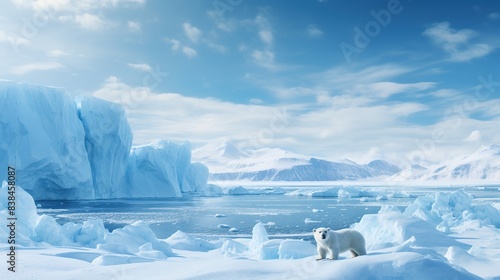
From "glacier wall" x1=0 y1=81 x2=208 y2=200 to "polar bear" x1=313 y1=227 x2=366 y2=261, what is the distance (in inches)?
1583

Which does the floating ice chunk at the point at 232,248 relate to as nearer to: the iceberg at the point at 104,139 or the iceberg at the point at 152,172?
the iceberg at the point at 104,139

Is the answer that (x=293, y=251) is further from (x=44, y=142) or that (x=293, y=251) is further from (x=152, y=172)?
(x=152, y=172)

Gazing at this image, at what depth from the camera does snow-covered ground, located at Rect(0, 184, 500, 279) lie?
5.53 m

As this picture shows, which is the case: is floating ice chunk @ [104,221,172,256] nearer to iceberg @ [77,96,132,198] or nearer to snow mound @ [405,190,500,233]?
snow mound @ [405,190,500,233]

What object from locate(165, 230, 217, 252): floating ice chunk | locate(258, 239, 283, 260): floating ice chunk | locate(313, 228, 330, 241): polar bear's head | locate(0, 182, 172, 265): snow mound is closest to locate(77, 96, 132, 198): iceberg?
locate(0, 182, 172, 265): snow mound

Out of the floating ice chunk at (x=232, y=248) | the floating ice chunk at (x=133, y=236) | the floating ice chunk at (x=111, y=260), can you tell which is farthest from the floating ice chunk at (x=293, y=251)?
the floating ice chunk at (x=133, y=236)

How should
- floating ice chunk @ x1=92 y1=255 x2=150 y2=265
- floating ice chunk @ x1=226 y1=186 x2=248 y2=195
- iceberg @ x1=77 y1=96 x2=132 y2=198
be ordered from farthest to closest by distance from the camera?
floating ice chunk @ x1=226 y1=186 x2=248 y2=195 < iceberg @ x1=77 y1=96 x2=132 y2=198 < floating ice chunk @ x1=92 y1=255 x2=150 y2=265

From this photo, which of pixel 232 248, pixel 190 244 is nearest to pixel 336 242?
pixel 232 248

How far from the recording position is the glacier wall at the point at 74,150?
4072 centimetres

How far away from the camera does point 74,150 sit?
4556cm

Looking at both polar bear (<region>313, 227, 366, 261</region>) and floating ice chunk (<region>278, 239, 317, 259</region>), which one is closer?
polar bear (<region>313, 227, 366, 261</region>)

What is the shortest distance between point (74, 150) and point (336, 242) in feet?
145

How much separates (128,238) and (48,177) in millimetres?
32401

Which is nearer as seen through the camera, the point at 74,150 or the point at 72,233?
the point at 72,233
